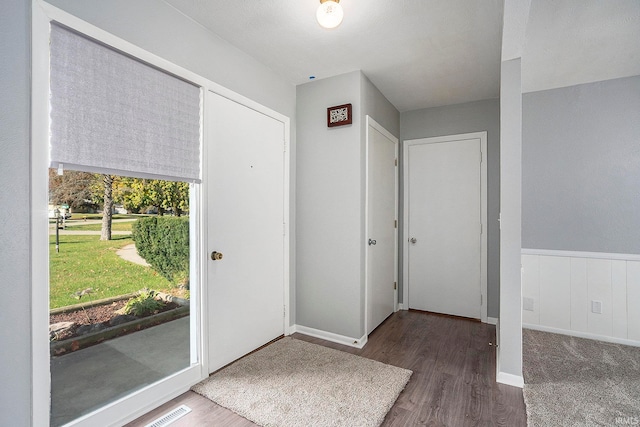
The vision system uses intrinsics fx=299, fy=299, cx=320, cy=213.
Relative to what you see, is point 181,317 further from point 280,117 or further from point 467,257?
point 467,257

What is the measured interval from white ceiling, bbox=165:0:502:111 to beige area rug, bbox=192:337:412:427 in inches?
100

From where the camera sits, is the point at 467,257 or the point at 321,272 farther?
the point at 467,257

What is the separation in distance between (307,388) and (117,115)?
2.09m

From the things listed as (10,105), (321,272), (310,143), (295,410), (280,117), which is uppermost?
(280,117)

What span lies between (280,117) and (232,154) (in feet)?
2.48

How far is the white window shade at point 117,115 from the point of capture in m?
1.48

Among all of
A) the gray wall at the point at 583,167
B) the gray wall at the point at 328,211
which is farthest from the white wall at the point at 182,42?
the gray wall at the point at 583,167

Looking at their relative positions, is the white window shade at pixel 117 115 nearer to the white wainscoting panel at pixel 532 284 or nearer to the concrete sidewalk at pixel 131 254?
the concrete sidewalk at pixel 131 254

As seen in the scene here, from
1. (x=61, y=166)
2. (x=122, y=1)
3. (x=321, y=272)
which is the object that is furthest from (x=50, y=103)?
(x=321, y=272)

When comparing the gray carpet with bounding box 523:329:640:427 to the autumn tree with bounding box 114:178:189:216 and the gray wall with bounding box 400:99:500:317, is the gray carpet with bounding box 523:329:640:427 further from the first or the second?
the autumn tree with bounding box 114:178:189:216

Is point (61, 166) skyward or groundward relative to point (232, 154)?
groundward

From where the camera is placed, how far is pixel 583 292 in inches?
118

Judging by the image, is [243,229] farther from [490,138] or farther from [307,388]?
[490,138]

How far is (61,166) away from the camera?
1471 millimetres
